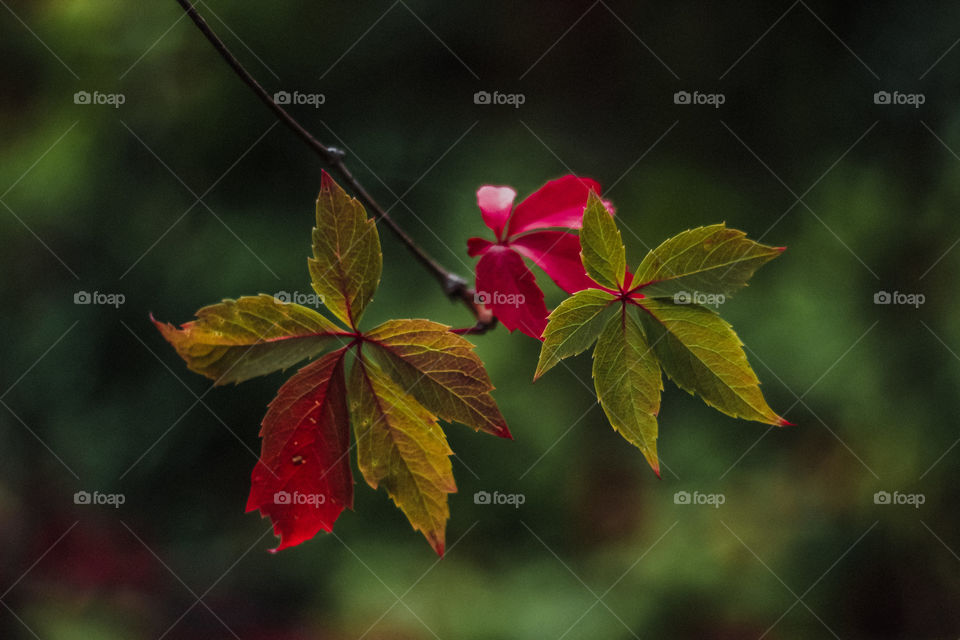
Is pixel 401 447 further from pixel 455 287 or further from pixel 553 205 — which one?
pixel 553 205

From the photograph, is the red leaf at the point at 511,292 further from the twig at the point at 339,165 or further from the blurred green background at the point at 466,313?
the blurred green background at the point at 466,313

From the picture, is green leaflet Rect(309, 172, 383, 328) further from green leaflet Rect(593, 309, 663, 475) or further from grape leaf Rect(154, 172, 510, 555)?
green leaflet Rect(593, 309, 663, 475)

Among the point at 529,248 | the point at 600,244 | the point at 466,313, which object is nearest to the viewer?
the point at 600,244

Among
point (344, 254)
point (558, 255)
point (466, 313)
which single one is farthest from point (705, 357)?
point (466, 313)

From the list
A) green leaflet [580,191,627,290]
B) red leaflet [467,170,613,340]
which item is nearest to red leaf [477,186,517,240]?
red leaflet [467,170,613,340]

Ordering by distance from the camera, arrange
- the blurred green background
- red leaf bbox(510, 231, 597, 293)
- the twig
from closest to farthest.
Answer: the twig, red leaf bbox(510, 231, 597, 293), the blurred green background
